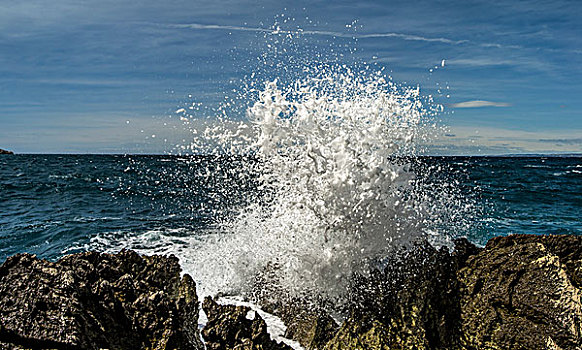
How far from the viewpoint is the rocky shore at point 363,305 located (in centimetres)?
320

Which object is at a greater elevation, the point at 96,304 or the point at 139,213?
the point at 96,304

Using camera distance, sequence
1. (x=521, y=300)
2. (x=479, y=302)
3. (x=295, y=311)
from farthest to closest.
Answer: (x=295, y=311), (x=479, y=302), (x=521, y=300)

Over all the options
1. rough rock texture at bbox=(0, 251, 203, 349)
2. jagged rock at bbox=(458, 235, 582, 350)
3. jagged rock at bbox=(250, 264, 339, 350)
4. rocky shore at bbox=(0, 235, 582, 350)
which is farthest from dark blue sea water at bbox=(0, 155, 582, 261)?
jagged rock at bbox=(458, 235, 582, 350)

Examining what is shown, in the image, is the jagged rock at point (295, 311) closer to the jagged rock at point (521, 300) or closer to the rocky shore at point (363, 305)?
the rocky shore at point (363, 305)

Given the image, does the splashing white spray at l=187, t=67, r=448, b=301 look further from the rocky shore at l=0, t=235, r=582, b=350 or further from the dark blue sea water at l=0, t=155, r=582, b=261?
the dark blue sea water at l=0, t=155, r=582, b=261

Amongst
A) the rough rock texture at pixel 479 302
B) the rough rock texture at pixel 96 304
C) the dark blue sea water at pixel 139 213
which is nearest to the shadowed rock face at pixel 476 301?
the rough rock texture at pixel 479 302

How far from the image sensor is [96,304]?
3512 mm

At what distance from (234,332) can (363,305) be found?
1.37m

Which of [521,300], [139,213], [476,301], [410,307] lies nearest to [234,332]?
[410,307]

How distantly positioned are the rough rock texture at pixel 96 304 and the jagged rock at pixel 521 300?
2.69 metres

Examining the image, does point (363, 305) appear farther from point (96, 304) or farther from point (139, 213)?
point (139, 213)

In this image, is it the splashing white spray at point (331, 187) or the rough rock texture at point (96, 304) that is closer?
the rough rock texture at point (96, 304)

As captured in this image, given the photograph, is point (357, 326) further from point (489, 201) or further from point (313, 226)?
point (489, 201)

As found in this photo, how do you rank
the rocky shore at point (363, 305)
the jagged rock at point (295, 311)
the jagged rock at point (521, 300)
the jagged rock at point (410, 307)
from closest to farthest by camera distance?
the rocky shore at point (363, 305)
the jagged rock at point (521, 300)
the jagged rock at point (410, 307)
the jagged rock at point (295, 311)
